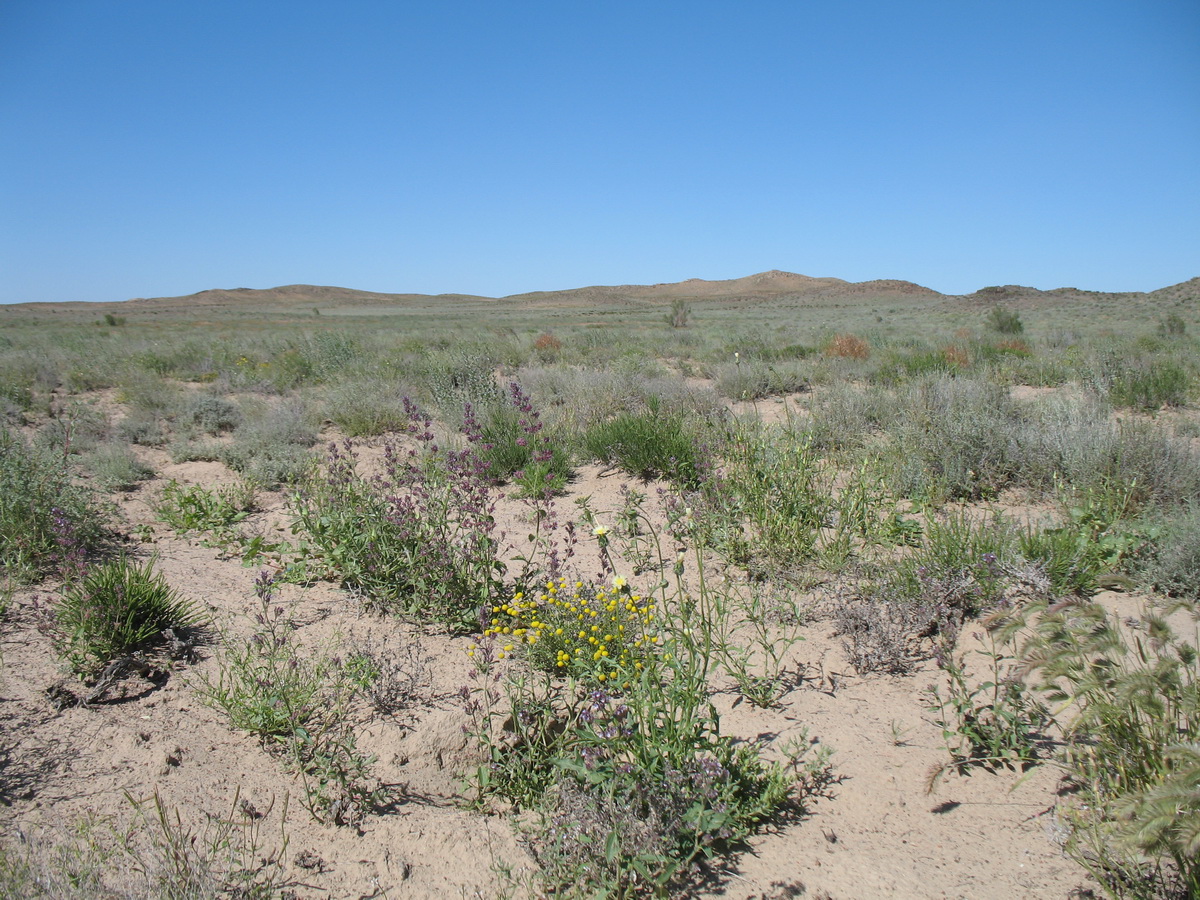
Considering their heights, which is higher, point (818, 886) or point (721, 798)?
point (721, 798)

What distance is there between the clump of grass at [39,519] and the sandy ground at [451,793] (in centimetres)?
59

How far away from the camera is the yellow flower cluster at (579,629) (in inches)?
109

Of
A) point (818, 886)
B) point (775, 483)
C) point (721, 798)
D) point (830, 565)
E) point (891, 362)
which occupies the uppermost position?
point (891, 362)

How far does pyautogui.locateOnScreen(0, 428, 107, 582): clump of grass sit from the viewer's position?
349 cm

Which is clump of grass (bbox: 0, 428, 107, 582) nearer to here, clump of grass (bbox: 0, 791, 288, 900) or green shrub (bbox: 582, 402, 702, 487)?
clump of grass (bbox: 0, 791, 288, 900)

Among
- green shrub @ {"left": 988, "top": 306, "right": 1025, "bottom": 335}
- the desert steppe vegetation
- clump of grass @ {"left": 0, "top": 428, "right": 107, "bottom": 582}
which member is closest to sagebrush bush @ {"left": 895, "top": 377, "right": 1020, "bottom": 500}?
the desert steppe vegetation

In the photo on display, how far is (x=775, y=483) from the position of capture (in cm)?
441

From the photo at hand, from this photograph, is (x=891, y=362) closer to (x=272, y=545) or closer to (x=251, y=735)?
(x=272, y=545)

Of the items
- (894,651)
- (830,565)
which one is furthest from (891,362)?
(894,651)

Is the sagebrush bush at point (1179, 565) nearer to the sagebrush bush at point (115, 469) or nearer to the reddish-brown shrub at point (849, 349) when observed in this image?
the sagebrush bush at point (115, 469)

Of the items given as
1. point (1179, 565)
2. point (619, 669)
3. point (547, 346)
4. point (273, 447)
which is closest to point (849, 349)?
point (547, 346)

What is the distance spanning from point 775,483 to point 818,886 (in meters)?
2.74

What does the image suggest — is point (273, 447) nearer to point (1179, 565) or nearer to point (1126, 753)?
point (1126, 753)

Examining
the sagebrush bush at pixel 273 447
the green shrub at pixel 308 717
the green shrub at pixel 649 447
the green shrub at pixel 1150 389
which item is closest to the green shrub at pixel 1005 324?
the green shrub at pixel 1150 389
